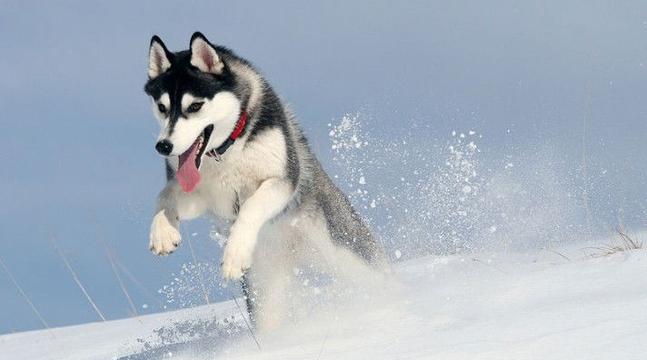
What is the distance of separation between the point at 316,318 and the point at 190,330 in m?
1.49

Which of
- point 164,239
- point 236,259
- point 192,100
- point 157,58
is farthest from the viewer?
point 157,58

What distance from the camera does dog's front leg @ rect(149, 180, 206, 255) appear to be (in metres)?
4.96

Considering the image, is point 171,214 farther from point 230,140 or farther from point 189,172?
point 230,140

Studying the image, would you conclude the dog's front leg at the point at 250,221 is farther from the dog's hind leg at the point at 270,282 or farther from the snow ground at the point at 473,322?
the dog's hind leg at the point at 270,282

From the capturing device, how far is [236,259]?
15.9 ft

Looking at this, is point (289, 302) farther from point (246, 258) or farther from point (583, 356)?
point (583, 356)

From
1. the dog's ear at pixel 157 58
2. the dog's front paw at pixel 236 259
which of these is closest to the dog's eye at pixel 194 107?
the dog's ear at pixel 157 58

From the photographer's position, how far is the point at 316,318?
5.42 metres

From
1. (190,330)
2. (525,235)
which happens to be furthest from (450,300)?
(525,235)

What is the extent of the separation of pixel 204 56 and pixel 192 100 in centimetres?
41

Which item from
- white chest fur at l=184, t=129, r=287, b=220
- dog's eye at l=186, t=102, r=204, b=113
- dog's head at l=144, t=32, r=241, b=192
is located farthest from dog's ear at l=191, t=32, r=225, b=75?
white chest fur at l=184, t=129, r=287, b=220

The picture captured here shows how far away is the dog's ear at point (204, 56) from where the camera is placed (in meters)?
5.37

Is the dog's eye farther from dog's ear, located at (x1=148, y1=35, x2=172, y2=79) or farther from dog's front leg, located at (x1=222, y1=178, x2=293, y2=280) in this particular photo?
dog's front leg, located at (x1=222, y1=178, x2=293, y2=280)

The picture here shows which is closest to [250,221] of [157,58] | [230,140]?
[230,140]
